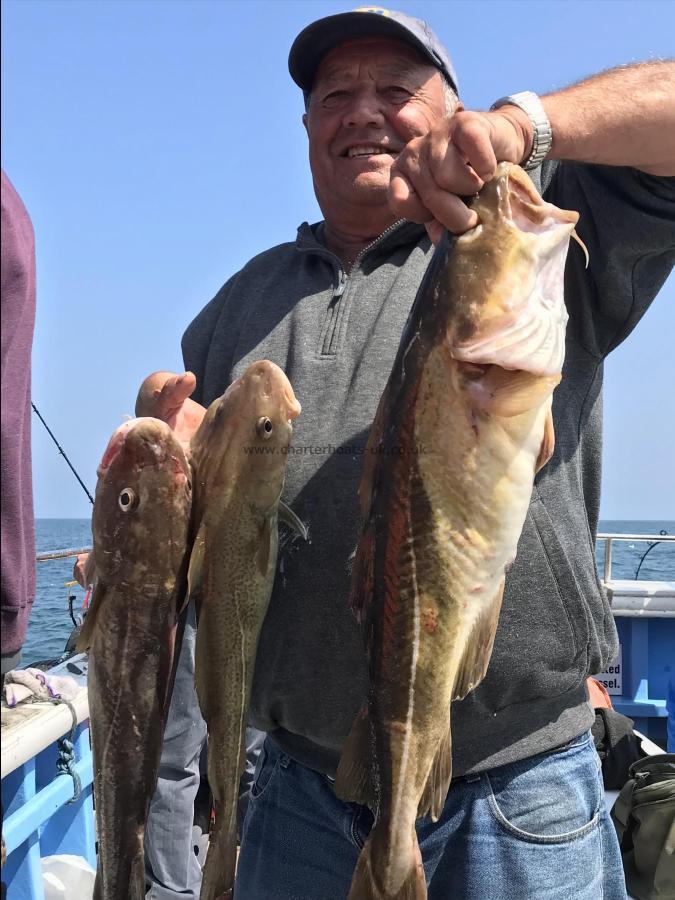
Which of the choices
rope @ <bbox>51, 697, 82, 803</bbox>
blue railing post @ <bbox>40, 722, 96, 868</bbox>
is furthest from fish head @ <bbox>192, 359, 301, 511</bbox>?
blue railing post @ <bbox>40, 722, 96, 868</bbox>

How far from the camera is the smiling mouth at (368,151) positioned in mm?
3205

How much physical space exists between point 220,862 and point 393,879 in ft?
2.34

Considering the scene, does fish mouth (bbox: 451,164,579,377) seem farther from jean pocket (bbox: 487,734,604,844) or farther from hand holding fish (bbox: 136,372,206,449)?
jean pocket (bbox: 487,734,604,844)

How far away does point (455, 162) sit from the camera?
2.01 metres

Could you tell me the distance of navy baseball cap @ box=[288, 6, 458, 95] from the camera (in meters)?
3.15

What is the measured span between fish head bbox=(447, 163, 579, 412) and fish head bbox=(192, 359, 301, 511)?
79 cm

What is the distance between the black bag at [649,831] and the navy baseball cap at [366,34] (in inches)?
155

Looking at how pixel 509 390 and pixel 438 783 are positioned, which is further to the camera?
pixel 438 783

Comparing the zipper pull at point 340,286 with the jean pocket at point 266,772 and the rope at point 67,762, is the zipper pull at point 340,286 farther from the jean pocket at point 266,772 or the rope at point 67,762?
the rope at point 67,762

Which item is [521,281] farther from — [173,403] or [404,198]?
[173,403]

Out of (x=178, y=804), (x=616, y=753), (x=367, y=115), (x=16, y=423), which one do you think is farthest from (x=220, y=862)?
(x=616, y=753)

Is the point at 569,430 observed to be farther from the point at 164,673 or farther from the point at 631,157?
the point at 164,673

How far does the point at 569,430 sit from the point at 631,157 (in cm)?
88

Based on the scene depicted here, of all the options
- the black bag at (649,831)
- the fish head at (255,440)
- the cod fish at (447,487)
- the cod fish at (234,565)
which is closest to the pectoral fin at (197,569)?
the cod fish at (234,565)
